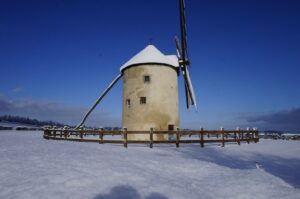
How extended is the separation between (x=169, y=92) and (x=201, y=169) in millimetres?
11178

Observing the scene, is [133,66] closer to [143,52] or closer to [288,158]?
[143,52]

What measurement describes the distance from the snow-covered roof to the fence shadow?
48.9ft

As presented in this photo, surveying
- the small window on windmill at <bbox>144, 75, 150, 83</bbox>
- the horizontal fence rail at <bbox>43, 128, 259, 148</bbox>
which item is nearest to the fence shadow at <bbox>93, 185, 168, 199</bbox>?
the horizontal fence rail at <bbox>43, 128, 259, 148</bbox>

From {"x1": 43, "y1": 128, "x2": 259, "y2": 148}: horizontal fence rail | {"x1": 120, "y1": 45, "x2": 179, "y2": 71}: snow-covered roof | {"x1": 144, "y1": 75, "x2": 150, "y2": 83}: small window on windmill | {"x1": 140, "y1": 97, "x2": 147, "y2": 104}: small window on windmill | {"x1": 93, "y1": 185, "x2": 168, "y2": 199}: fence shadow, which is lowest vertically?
{"x1": 93, "y1": 185, "x2": 168, "y2": 199}: fence shadow

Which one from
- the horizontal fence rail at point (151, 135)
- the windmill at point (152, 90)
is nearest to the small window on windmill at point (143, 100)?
the windmill at point (152, 90)

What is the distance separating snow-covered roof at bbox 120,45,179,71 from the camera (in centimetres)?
2030

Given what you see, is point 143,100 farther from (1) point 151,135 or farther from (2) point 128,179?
(2) point 128,179

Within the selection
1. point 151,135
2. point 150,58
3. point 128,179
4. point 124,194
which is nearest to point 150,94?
point 150,58

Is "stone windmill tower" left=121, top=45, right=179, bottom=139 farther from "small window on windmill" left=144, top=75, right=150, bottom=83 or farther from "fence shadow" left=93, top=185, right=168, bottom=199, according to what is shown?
"fence shadow" left=93, top=185, right=168, bottom=199

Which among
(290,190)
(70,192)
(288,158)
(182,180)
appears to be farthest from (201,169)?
(288,158)

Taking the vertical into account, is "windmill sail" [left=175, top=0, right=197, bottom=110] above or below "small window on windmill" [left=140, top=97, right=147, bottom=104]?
above

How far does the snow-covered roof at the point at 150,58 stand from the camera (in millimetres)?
20302

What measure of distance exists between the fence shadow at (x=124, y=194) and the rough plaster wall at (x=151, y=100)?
12981 millimetres

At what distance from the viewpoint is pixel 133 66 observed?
68.0ft
